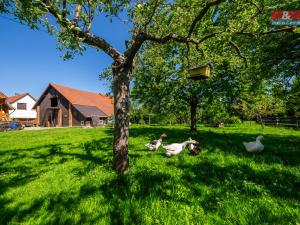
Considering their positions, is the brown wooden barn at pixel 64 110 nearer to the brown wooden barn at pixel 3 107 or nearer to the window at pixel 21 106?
the brown wooden barn at pixel 3 107

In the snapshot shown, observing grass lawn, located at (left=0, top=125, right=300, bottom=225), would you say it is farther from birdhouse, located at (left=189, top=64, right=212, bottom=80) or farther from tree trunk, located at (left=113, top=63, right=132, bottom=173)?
birdhouse, located at (left=189, top=64, right=212, bottom=80)

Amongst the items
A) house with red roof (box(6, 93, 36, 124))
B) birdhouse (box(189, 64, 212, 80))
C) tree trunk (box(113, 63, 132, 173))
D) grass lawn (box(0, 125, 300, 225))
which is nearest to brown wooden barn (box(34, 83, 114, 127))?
house with red roof (box(6, 93, 36, 124))

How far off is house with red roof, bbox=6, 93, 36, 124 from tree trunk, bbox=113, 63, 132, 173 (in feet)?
176

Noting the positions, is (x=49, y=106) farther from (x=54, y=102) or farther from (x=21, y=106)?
(x=21, y=106)

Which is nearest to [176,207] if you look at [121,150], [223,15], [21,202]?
[121,150]

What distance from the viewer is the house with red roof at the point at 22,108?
5105 centimetres

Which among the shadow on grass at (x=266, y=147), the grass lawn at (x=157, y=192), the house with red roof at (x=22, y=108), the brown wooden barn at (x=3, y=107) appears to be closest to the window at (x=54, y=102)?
the house with red roof at (x=22, y=108)

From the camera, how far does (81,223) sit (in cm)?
344

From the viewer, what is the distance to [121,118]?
→ 614 cm

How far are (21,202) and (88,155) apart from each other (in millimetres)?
4075

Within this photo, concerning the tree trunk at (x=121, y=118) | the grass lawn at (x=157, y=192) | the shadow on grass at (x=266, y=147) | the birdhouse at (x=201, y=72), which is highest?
the birdhouse at (x=201, y=72)

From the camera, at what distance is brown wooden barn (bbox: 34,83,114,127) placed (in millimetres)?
44156

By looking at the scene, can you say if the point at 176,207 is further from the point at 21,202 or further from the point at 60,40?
the point at 60,40

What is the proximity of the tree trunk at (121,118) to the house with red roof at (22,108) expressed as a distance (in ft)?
176
